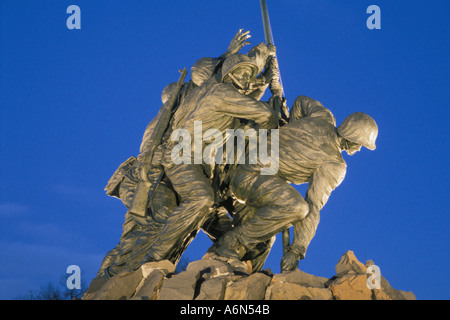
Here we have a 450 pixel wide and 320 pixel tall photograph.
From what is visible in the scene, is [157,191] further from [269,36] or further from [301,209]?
[269,36]

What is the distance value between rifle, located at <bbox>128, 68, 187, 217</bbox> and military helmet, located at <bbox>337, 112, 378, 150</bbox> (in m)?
2.07

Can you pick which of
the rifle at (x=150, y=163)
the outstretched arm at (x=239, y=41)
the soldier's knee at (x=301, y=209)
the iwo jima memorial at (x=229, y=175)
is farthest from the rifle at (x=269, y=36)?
the rifle at (x=150, y=163)

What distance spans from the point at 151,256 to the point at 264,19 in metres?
4.09

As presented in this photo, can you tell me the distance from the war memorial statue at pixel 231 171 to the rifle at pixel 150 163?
12 millimetres

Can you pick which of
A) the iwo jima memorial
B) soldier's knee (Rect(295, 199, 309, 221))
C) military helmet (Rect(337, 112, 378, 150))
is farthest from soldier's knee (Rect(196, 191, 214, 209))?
military helmet (Rect(337, 112, 378, 150))

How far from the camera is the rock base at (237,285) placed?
5.39 metres

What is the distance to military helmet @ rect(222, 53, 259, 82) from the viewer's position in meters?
6.93

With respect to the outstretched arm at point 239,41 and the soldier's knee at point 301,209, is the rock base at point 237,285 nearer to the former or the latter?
the soldier's knee at point 301,209

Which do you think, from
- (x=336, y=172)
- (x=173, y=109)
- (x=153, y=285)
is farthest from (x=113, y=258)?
(x=336, y=172)

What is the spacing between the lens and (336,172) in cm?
681

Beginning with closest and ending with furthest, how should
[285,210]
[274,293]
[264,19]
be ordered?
1. [274,293]
2. [285,210]
3. [264,19]

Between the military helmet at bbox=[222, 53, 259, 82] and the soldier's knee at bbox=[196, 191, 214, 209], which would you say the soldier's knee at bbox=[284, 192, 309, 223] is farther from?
the military helmet at bbox=[222, 53, 259, 82]
